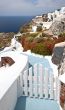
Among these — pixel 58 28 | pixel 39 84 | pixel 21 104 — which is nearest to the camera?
pixel 21 104

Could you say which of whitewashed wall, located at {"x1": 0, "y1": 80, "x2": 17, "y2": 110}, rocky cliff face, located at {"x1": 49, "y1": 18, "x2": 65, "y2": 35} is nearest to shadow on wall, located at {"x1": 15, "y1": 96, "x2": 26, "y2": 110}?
whitewashed wall, located at {"x1": 0, "y1": 80, "x2": 17, "y2": 110}

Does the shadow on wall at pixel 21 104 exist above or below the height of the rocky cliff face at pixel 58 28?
below

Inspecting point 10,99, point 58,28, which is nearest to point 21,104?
point 10,99

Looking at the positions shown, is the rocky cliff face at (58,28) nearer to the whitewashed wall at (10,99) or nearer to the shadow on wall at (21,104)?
the shadow on wall at (21,104)

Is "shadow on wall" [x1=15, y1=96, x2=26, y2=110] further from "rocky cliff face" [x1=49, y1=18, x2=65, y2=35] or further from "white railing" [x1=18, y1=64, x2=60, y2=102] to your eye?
"rocky cliff face" [x1=49, y1=18, x2=65, y2=35]

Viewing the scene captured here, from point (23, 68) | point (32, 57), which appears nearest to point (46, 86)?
point (23, 68)

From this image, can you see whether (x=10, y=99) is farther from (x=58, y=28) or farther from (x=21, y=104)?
(x=58, y=28)

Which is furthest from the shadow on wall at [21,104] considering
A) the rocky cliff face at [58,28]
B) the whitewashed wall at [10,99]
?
the rocky cliff face at [58,28]

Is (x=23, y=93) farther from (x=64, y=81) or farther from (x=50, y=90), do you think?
(x=64, y=81)
